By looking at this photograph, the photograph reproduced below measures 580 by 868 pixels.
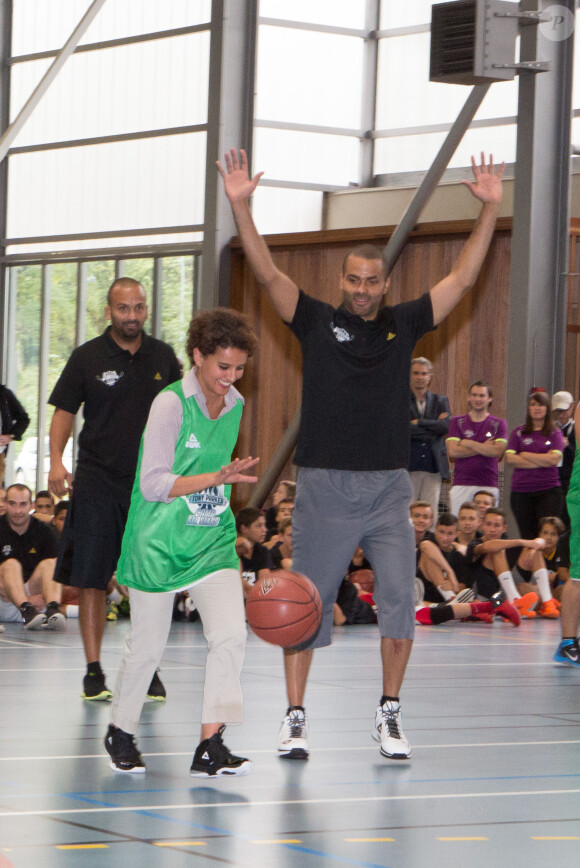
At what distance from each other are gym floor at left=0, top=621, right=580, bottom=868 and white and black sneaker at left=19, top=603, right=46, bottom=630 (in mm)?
2343

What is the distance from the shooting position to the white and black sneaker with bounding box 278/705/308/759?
5.83 meters

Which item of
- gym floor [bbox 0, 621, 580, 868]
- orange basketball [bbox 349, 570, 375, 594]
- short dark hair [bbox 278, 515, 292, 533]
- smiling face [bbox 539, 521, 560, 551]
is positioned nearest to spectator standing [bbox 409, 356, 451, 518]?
smiling face [bbox 539, 521, 560, 551]

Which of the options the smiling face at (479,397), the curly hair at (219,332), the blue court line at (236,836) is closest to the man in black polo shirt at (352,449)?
the curly hair at (219,332)

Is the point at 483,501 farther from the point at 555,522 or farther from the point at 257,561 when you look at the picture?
the point at 257,561

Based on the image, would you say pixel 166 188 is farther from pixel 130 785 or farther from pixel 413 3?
pixel 130 785

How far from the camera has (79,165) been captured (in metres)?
22.5

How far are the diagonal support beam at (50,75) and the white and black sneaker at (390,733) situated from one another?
649 inches

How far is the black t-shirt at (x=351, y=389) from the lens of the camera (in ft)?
19.4

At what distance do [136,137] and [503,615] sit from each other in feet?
37.9

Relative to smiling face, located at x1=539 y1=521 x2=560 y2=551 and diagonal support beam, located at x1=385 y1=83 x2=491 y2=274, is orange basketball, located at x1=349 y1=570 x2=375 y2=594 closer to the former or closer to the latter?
smiling face, located at x1=539 y1=521 x2=560 y2=551

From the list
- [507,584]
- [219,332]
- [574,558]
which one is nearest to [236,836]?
[219,332]

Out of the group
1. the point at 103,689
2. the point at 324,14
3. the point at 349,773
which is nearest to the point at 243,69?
the point at 324,14

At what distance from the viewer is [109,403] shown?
23.8 feet

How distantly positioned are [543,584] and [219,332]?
889cm
